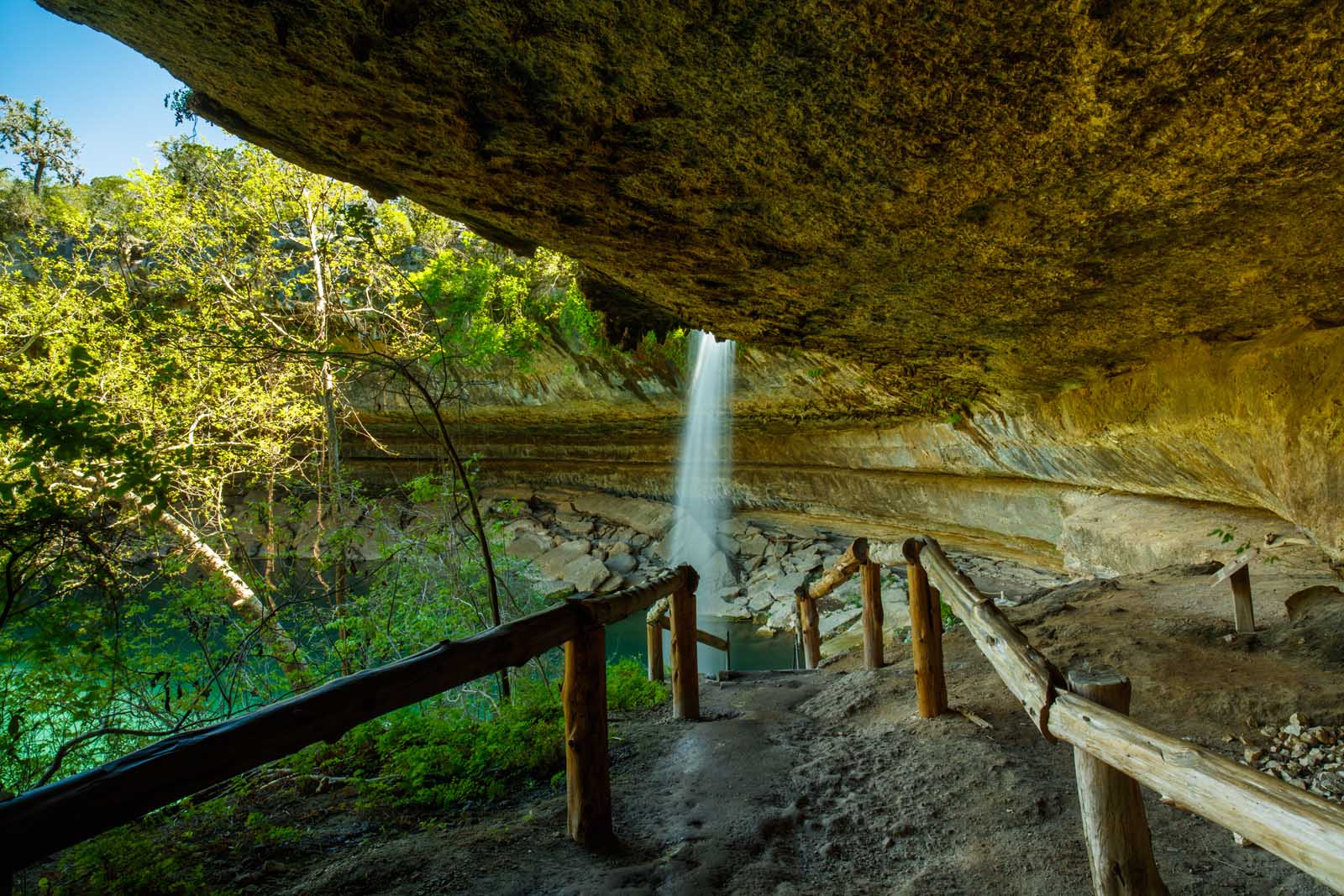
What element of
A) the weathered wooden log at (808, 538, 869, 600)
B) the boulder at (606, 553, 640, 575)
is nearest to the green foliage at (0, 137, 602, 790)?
the weathered wooden log at (808, 538, 869, 600)

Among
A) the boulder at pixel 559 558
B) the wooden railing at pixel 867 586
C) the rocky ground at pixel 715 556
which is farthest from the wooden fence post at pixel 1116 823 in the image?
the boulder at pixel 559 558

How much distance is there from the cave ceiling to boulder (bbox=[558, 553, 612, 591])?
13471mm

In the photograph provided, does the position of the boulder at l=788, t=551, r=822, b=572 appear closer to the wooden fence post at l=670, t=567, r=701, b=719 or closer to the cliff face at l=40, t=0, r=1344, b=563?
the cliff face at l=40, t=0, r=1344, b=563

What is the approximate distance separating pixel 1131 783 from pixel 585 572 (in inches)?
636

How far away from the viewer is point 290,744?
67.9 inches

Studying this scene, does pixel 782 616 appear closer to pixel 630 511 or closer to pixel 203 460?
pixel 630 511

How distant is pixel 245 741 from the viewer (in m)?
1.63

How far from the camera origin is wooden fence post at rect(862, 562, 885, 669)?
516cm

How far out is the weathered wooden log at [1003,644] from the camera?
202 centimetres

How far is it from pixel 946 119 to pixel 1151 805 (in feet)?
9.54

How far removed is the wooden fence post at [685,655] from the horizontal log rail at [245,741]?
179cm

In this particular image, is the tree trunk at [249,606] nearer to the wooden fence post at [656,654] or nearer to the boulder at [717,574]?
the wooden fence post at [656,654]

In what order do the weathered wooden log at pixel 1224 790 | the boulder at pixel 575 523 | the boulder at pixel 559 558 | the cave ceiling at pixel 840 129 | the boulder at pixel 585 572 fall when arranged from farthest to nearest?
the boulder at pixel 575 523, the boulder at pixel 559 558, the boulder at pixel 585 572, the cave ceiling at pixel 840 129, the weathered wooden log at pixel 1224 790

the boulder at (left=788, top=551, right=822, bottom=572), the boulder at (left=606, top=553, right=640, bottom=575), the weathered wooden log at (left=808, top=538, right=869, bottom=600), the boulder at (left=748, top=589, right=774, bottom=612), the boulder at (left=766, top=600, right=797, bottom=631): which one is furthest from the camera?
the boulder at (left=606, top=553, right=640, bottom=575)
